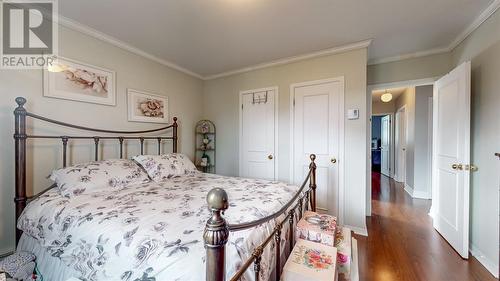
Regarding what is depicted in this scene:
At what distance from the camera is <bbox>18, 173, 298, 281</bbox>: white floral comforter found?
3.06 feet

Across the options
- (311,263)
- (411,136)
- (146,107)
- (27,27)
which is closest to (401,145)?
(411,136)

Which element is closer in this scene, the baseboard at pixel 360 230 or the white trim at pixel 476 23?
the white trim at pixel 476 23

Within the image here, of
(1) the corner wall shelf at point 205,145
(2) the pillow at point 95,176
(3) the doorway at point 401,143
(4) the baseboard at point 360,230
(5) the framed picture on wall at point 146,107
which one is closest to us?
(2) the pillow at point 95,176

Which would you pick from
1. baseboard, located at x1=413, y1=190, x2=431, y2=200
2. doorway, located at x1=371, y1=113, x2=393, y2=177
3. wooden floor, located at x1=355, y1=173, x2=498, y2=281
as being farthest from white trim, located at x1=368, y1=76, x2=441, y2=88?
doorway, located at x1=371, y1=113, x2=393, y2=177

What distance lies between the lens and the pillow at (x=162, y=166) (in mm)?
2348

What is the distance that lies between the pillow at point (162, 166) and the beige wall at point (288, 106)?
1200 mm

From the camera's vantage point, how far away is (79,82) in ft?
7.30

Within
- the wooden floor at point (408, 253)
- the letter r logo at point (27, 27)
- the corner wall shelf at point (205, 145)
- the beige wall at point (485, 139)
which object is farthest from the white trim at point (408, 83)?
the letter r logo at point (27, 27)

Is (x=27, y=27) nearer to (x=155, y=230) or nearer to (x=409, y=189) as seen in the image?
(x=155, y=230)

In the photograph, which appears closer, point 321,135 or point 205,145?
point 321,135

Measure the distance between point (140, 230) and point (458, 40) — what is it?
381 cm

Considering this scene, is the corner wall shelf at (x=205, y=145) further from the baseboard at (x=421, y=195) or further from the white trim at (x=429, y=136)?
the white trim at (x=429, y=136)

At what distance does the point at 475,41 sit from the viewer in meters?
2.24

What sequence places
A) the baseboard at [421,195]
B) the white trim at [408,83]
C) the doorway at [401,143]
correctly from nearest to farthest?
the white trim at [408,83], the baseboard at [421,195], the doorway at [401,143]
